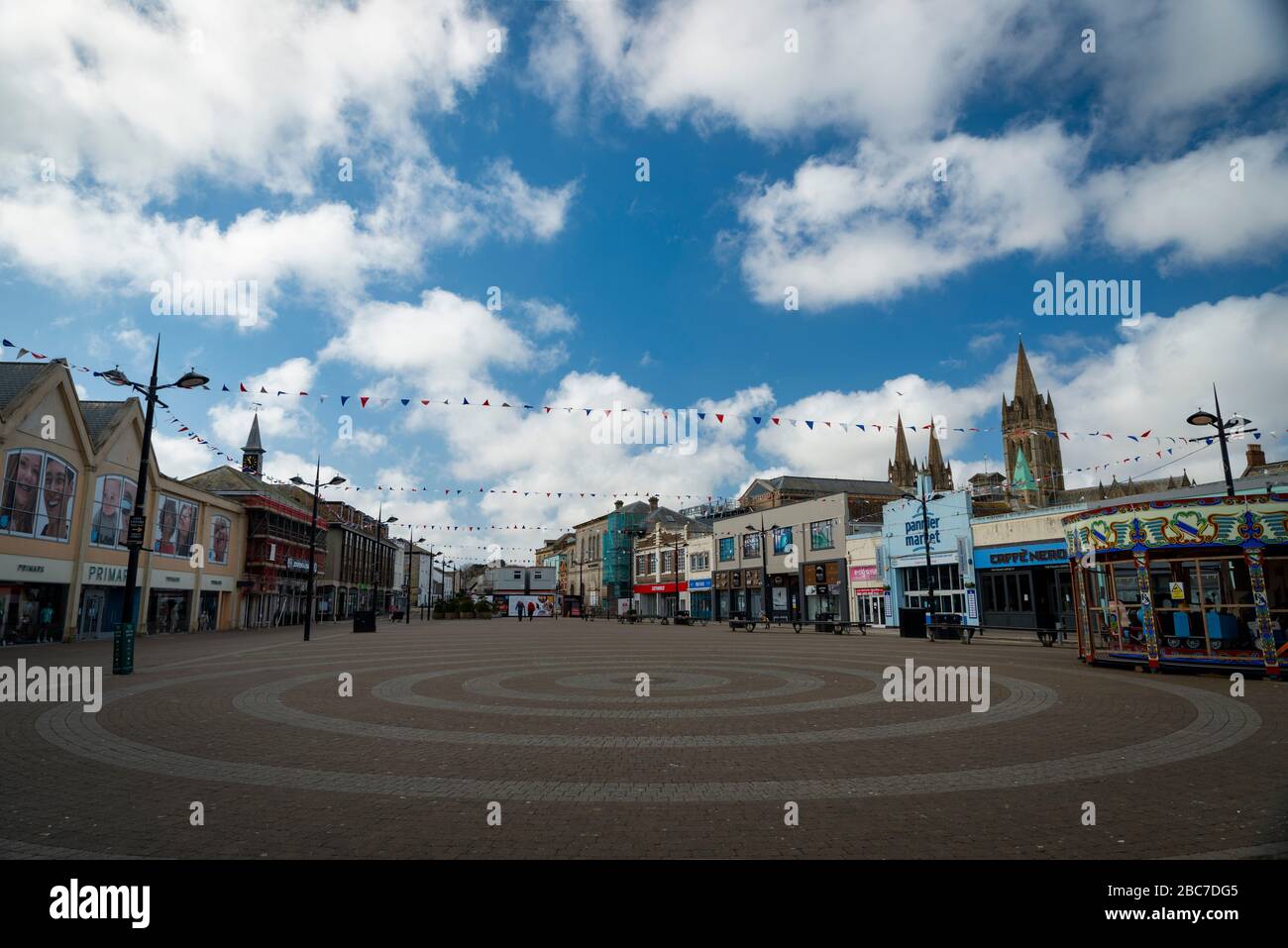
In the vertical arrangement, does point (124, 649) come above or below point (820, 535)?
below

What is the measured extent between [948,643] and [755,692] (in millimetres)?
18320

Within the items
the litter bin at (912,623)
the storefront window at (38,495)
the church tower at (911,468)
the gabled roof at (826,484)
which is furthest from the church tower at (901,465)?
the storefront window at (38,495)

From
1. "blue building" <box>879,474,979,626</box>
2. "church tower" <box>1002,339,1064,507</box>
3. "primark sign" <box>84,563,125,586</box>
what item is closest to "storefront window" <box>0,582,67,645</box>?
"primark sign" <box>84,563,125,586</box>

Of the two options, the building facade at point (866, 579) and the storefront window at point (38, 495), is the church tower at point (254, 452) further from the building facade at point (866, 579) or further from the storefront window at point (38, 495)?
the building facade at point (866, 579)

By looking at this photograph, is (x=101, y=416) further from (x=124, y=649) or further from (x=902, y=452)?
(x=902, y=452)

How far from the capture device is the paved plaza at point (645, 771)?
216 inches

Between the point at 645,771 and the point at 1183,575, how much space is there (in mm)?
20342

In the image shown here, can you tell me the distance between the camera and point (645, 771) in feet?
25.8

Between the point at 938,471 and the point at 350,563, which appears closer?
the point at 350,563

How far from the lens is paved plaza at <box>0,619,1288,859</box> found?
18.0 feet

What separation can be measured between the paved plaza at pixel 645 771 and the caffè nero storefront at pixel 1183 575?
5.19 ft

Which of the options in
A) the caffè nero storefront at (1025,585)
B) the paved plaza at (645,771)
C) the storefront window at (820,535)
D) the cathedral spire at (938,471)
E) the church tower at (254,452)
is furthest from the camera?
the cathedral spire at (938,471)

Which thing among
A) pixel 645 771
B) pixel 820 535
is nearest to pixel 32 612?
pixel 645 771
